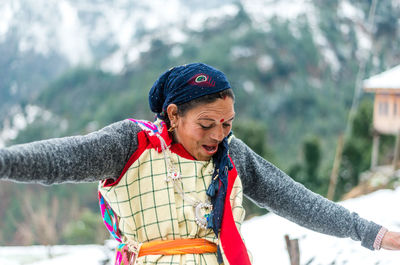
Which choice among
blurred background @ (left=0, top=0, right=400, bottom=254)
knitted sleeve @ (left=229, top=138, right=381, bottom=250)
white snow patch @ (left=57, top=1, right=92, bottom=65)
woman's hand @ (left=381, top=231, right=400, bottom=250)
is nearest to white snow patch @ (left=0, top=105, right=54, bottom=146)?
blurred background @ (left=0, top=0, right=400, bottom=254)

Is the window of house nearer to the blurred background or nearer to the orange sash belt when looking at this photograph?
the orange sash belt

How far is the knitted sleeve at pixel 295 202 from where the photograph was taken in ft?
3.16

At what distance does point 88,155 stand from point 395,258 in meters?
1.02

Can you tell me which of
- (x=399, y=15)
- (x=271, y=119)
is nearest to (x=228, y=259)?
(x=399, y=15)

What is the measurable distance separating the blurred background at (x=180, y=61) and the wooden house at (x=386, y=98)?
9.32m

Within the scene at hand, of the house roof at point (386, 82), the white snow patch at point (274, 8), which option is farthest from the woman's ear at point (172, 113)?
the white snow patch at point (274, 8)

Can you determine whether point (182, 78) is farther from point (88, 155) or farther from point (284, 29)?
point (284, 29)

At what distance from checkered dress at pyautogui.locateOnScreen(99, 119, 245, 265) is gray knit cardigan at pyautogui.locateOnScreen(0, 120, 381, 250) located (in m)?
0.03

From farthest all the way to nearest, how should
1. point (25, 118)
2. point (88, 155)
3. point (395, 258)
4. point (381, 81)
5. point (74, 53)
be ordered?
1. point (74, 53)
2. point (25, 118)
3. point (381, 81)
4. point (395, 258)
5. point (88, 155)

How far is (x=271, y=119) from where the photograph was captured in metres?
22.4

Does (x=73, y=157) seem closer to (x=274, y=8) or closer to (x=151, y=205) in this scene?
(x=151, y=205)

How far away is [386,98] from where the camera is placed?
7.47 m

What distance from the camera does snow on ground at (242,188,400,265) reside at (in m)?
1.40

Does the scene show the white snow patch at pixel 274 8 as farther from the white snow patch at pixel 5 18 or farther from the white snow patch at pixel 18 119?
the white snow patch at pixel 5 18
